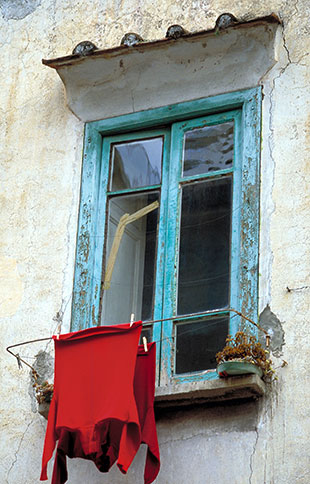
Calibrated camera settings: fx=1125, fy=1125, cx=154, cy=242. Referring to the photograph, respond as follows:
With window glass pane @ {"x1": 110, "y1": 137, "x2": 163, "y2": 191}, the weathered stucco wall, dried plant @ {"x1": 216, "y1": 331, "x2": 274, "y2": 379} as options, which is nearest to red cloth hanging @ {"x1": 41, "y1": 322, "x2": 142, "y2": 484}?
the weathered stucco wall

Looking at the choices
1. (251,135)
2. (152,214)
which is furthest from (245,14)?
(152,214)

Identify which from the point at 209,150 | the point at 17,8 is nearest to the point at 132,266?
the point at 209,150

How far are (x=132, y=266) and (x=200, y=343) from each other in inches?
29.2

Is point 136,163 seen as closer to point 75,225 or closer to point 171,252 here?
point 75,225

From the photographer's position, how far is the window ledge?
6.06 meters

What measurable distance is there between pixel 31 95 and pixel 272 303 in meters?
2.44

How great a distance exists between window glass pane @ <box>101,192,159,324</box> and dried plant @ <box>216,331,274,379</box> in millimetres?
770

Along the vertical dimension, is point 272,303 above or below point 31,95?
below

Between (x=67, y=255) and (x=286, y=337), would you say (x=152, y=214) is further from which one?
(x=286, y=337)

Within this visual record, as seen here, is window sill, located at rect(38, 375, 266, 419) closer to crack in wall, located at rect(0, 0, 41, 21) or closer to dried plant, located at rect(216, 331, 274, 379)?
dried plant, located at rect(216, 331, 274, 379)

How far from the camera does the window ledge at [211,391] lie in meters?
6.06

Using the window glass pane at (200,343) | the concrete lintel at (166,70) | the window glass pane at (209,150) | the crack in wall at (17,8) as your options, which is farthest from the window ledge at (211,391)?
the crack in wall at (17,8)

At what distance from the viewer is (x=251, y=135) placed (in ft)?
22.6

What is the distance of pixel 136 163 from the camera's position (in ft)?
23.9
